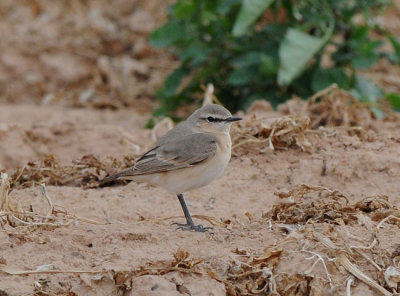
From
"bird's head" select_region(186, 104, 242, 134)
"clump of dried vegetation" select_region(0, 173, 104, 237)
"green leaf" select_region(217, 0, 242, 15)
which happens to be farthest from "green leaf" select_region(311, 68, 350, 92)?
"clump of dried vegetation" select_region(0, 173, 104, 237)

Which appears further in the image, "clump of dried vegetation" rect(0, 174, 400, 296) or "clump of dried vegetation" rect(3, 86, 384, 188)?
"clump of dried vegetation" rect(3, 86, 384, 188)

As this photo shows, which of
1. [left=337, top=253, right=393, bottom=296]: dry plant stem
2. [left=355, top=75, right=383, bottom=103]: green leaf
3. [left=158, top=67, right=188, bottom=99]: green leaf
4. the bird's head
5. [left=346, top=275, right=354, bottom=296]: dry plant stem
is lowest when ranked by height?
[left=158, top=67, right=188, bottom=99]: green leaf

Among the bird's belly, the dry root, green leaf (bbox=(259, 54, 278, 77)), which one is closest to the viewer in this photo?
the bird's belly

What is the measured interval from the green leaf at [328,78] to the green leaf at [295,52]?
0.34m

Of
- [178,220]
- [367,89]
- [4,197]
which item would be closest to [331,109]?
[367,89]

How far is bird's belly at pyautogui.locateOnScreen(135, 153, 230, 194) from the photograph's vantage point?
6516 millimetres

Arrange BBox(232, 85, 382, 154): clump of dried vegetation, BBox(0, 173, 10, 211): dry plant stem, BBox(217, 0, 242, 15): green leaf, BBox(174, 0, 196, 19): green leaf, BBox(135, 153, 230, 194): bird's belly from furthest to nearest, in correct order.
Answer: BBox(217, 0, 242, 15): green leaf → BBox(174, 0, 196, 19): green leaf → BBox(232, 85, 382, 154): clump of dried vegetation → BBox(135, 153, 230, 194): bird's belly → BBox(0, 173, 10, 211): dry plant stem

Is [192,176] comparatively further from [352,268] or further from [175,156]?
[352,268]

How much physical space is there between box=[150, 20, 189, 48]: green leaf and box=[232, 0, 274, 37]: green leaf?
979 mm

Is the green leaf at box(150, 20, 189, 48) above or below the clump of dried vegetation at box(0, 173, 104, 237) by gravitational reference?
above

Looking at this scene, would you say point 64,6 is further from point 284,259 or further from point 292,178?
point 284,259

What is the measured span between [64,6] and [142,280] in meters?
9.81

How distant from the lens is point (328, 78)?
32.2 ft

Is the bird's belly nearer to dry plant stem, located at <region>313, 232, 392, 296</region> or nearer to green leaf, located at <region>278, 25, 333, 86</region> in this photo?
dry plant stem, located at <region>313, 232, 392, 296</region>
